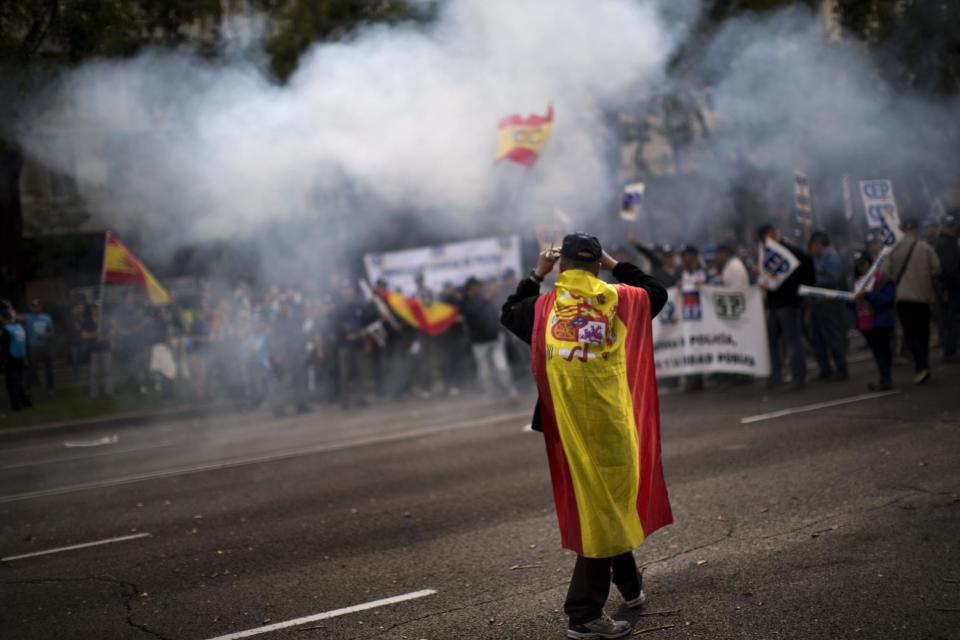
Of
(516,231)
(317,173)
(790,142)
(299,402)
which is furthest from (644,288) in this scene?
(516,231)

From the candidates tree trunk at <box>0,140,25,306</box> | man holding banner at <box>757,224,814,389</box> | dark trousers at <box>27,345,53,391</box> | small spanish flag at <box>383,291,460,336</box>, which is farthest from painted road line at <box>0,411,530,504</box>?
dark trousers at <box>27,345,53,391</box>

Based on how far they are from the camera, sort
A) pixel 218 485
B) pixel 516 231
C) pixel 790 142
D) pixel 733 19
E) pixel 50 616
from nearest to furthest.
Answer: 1. pixel 50 616
2. pixel 218 485
3. pixel 733 19
4. pixel 790 142
5. pixel 516 231

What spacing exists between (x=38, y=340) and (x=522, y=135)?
9.04 metres

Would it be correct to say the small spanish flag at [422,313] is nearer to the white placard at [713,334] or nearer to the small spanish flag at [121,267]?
the small spanish flag at [121,267]

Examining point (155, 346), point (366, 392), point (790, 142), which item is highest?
point (790, 142)

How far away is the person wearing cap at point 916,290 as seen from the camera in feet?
38.3

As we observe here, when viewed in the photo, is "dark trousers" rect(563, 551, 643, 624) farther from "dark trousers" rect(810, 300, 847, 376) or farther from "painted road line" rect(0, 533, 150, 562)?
"dark trousers" rect(810, 300, 847, 376)

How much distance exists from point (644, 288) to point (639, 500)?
1.07 meters

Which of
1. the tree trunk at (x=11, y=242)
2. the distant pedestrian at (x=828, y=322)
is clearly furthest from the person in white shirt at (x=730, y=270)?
the tree trunk at (x=11, y=242)

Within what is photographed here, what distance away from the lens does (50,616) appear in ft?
18.8

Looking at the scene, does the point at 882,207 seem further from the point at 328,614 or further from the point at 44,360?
the point at 44,360

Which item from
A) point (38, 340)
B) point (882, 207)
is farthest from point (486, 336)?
point (38, 340)

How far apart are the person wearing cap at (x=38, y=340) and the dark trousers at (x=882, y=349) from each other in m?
13.1

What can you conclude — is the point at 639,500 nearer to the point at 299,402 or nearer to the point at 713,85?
the point at 299,402
